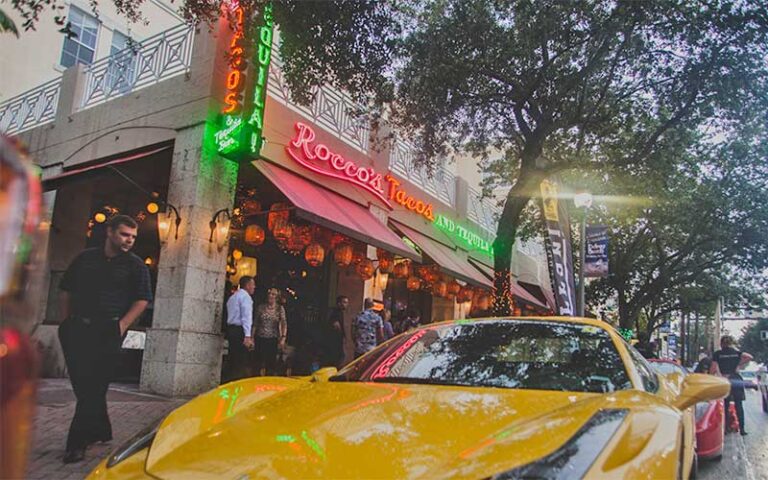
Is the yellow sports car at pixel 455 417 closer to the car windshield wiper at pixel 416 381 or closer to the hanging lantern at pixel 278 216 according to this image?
the car windshield wiper at pixel 416 381

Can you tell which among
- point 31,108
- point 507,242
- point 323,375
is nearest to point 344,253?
point 507,242

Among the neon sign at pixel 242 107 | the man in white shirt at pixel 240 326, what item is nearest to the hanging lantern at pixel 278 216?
the neon sign at pixel 242 107

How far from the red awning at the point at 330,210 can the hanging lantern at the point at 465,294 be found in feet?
20.1

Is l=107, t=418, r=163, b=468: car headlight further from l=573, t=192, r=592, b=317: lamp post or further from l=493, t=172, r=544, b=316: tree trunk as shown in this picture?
l=573, t=192, r=592, b=317: lamp post

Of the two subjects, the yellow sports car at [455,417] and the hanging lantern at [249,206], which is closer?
the yellow sports car at [455,417]

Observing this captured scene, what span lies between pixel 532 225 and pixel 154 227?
12548 millimetres

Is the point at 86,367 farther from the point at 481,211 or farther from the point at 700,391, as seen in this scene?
the point at 481,211

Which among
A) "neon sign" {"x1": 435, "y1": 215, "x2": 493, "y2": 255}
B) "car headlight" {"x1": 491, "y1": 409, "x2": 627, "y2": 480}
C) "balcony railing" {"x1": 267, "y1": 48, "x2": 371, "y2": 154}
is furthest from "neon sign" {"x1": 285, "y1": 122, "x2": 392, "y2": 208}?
"car headlight" {"x1": 491, "y1": 409, "x2": 627, "y2": 480}

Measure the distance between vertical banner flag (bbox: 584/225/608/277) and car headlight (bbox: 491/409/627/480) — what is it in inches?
596

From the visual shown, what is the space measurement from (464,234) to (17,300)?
17241mm

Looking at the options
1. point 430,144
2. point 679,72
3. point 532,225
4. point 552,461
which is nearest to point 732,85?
point 679,72

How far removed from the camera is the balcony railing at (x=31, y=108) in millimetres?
12711

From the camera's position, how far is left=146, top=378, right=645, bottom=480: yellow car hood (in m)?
1.89

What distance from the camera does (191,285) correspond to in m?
8.55
